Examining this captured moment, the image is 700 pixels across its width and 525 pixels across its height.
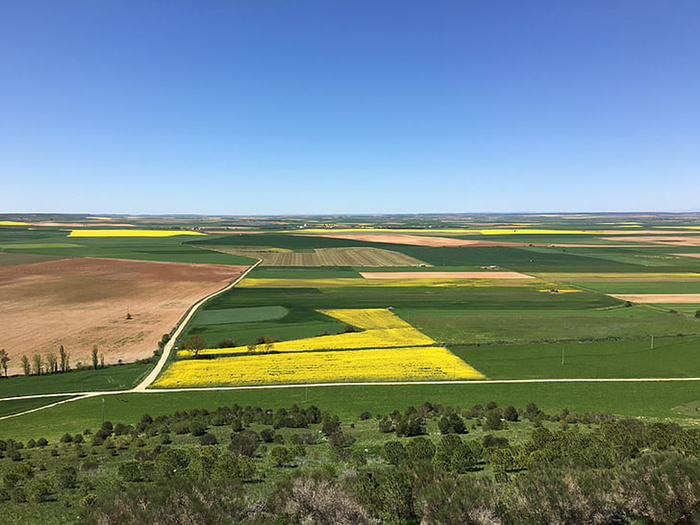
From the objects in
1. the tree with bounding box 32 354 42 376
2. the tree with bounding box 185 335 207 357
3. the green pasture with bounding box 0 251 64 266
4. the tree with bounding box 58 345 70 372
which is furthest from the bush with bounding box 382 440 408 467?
the green pasture with bounding box 0 251 64 266

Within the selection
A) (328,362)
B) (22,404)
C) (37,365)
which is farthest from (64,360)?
(328,362)

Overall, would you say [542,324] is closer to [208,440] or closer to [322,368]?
[322,368]

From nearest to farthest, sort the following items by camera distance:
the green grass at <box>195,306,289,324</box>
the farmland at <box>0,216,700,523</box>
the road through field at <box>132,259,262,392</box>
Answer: the farmland at <box>0,216,700,523</box>
the road through field at <box>132,259,262,392</box>
the green grass at <box>195,306,289,324</box>

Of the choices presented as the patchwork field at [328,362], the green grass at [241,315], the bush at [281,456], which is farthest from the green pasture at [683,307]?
the bush at [281,456]

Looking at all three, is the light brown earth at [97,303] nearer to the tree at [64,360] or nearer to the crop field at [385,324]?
the crop field at [385,324]

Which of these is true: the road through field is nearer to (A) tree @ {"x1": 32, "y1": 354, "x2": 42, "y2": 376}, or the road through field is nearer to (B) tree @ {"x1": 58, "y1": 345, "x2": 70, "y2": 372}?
(B) tree @ {"x1": 58, "y1": 345, "x2": 70, "y2": 372}

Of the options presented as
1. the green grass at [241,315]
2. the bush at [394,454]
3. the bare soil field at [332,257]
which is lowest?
the green grass at [241,315]
